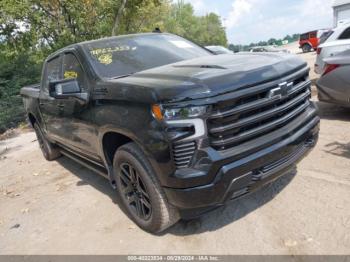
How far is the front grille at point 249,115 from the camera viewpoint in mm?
2727

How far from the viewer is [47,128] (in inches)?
226

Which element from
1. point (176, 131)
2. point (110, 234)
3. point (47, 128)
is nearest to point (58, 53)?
point (47, 128)

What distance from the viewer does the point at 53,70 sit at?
5.33m

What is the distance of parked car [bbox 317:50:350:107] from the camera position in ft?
19.0

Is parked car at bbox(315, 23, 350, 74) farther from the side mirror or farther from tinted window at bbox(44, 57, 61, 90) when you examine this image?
the side mirror

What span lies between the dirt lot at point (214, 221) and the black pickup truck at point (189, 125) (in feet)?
A: 1.04

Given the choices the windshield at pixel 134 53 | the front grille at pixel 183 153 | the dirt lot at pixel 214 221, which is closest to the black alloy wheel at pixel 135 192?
the dirt lot at pixel 214 221

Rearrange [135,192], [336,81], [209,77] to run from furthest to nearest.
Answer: [336,81] < [135,192] < [209,77]

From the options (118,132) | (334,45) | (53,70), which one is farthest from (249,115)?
(334,45)

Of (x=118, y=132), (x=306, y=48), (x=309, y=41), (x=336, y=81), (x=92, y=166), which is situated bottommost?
(x=306, y=48)

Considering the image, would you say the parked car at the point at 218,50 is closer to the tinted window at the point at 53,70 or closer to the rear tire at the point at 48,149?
the tinted window at the point at 53,70

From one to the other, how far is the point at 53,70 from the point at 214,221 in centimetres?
335

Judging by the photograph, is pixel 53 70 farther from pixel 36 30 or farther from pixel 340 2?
pixel 340 2

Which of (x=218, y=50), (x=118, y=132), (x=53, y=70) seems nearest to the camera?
(x=118, y=132)
